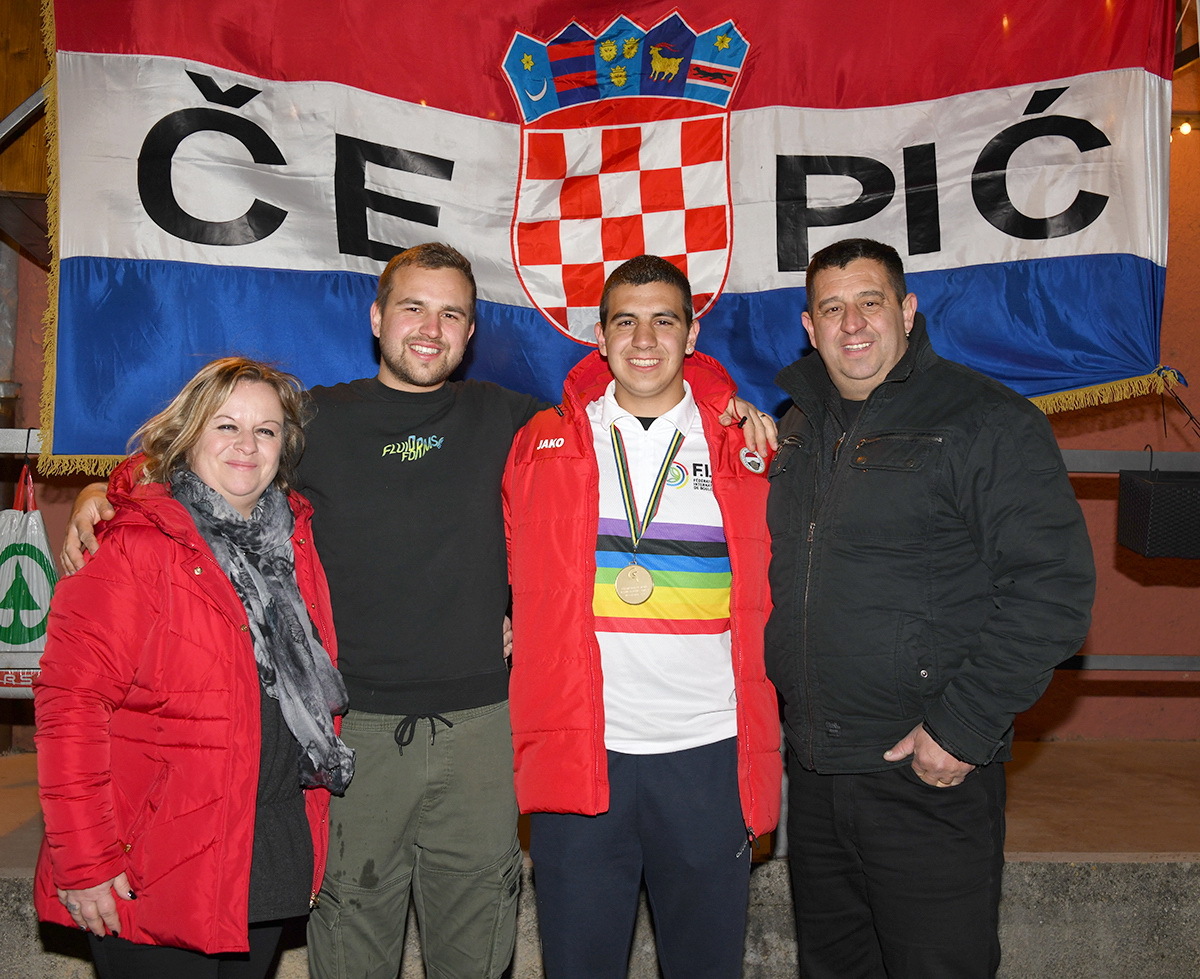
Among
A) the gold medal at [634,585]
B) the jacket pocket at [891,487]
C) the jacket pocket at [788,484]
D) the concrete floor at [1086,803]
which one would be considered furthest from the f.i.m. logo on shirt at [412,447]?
the concrete floor at [1086,803]

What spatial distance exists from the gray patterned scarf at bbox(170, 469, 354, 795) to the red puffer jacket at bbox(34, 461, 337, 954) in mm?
74

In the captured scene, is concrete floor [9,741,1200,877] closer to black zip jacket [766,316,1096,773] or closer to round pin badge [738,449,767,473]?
black zip jacket [766,316,1096,773]

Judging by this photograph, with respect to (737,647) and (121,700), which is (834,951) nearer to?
(737,647)

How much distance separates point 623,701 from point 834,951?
2.99 ft

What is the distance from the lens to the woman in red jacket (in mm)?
1814

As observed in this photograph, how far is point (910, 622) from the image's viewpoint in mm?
2188

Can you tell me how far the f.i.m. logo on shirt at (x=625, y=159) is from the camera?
3.54 m

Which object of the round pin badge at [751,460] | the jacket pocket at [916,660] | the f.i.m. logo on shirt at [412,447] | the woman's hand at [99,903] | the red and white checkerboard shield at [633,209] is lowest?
the woman's hand at [99,903]

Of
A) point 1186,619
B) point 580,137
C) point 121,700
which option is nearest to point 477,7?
point 580,137

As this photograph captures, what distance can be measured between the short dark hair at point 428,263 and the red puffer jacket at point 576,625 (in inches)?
20.9

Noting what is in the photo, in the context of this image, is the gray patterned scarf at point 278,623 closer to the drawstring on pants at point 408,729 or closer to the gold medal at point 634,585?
the drawstring on pants at point 408,729

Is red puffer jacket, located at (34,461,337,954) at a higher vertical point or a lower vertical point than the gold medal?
lower

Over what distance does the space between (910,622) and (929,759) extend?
309 millimetres

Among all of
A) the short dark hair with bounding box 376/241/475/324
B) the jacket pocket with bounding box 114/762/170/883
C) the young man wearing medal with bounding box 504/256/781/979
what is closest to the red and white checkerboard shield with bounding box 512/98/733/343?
the short dark hair with bounding box 376/241/475/324
